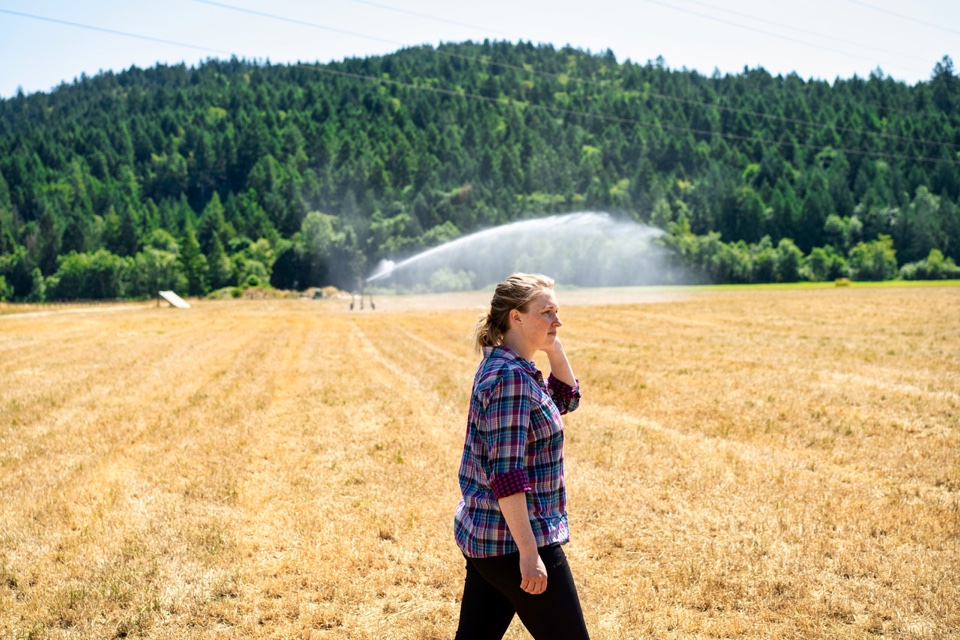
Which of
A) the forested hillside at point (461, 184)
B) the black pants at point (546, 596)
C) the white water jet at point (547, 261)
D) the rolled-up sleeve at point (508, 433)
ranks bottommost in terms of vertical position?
the black pants at point (546, 596)

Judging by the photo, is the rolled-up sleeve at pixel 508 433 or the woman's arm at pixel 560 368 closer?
the rolled-up sleeve at pixel 508 433

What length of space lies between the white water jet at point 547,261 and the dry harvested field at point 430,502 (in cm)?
6716

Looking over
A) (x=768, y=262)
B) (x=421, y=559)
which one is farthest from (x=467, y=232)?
(x=421, y=559)

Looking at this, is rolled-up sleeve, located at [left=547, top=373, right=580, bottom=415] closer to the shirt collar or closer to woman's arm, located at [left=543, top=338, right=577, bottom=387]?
woman's arm, located at [left=543, top=338, right=577, bottom=387]

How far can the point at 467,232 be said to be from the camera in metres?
119

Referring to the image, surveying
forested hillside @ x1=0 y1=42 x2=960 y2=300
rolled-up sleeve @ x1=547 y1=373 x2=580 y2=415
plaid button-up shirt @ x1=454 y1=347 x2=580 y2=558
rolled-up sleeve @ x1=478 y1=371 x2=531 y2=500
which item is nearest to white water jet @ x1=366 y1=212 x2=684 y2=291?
forested hillside @ x1=0 y1=42 x2=960 y2=300

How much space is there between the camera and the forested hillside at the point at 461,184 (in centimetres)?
11206

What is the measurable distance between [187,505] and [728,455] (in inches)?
256

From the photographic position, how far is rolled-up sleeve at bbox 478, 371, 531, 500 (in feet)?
10.3

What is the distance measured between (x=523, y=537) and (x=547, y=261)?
84.6 meters

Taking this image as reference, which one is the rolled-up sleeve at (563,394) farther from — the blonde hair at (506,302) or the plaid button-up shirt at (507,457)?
the blonde hair at (506,302)

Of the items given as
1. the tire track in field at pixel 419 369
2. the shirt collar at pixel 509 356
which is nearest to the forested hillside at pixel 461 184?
the tire track in field at pixel 419 369

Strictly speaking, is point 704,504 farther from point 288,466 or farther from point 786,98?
point 786,98

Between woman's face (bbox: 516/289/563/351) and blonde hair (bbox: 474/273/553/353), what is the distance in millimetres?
24
